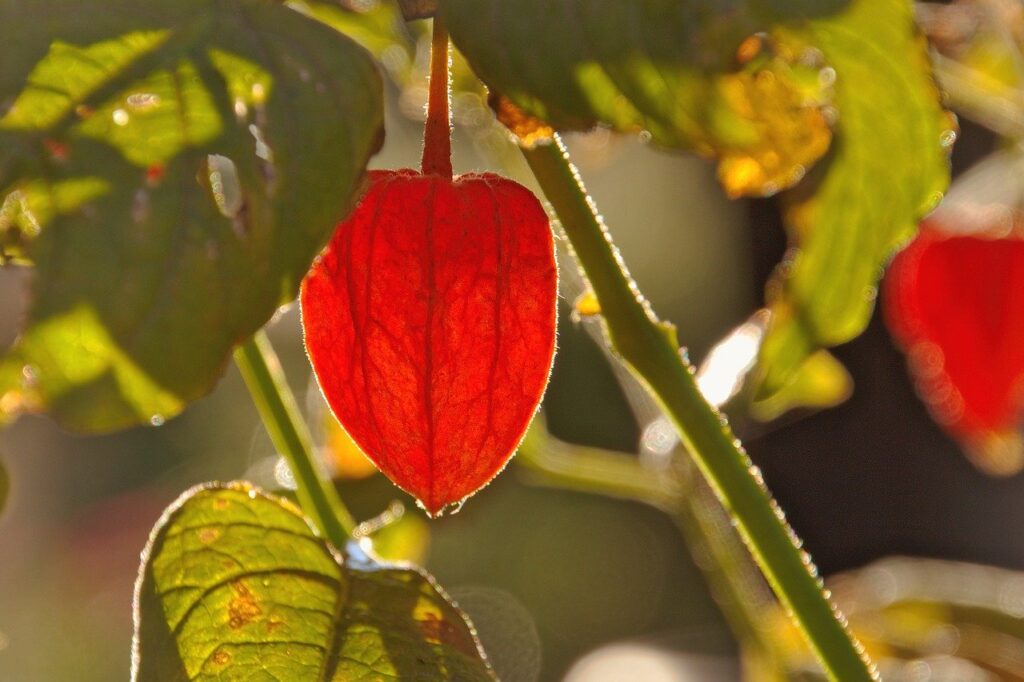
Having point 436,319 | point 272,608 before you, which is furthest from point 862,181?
point 272,608

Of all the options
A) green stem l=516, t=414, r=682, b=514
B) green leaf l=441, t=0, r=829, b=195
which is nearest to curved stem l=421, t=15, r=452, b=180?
green leaf l=441, t=0, r=829, b=195

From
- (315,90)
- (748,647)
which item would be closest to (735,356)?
(748,647)

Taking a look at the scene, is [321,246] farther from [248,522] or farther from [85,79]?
Result: [248,522]

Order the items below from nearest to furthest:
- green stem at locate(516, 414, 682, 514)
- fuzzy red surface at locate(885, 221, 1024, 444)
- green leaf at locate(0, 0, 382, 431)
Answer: green leaf at locate(0, 0, 382, 431) < green stem at locate(516, 414, 682, 514) < fuzzy red surface at locate(885, 221, 1024, 444)

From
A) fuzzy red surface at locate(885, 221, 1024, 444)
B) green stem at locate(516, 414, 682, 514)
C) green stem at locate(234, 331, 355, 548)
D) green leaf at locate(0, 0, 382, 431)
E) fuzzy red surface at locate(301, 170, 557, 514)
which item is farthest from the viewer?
fuzzy red surface at locate(885, 221, 1024, 444)

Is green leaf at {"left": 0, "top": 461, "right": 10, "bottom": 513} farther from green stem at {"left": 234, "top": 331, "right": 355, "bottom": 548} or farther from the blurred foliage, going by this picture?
the blurred foliage

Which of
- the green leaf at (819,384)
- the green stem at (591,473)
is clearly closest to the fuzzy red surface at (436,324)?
the green stem at (591,473)
